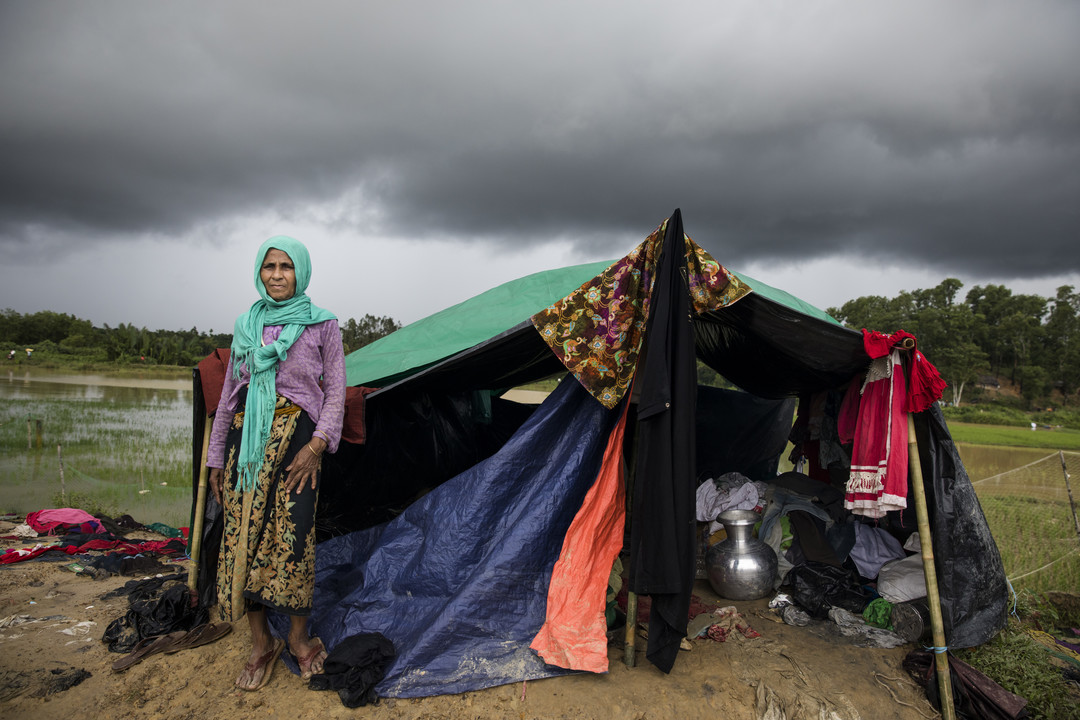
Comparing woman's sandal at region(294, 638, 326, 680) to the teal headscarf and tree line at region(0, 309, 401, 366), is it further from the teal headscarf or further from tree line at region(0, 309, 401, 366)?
tree line at region(0, 309, 401, 366)

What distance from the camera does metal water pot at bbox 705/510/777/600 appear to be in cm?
367

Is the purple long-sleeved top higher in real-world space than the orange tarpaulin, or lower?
higher

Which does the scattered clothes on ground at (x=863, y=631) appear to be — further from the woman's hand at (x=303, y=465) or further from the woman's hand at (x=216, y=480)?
the woman's hand at (x=216, y=480)

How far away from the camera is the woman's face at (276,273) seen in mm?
2512

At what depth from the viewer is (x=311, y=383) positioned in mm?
2561

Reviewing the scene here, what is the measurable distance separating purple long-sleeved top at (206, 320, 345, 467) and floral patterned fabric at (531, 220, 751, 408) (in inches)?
39.6

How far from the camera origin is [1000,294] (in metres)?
42.8

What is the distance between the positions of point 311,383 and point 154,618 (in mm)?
1729

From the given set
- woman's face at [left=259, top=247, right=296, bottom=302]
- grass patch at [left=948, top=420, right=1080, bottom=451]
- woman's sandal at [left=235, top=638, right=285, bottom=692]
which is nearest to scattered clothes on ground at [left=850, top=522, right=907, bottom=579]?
woman's sandal at [left=235, top=638, right=285, bottom=692]

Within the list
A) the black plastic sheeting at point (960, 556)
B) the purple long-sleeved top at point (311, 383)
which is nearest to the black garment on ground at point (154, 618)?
the purple long-sleeved top at point (311, 383)

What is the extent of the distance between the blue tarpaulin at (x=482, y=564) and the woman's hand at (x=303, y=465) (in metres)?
0.83

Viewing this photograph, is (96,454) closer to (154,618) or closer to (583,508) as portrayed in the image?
(154,618)

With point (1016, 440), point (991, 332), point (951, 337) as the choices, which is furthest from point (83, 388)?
point (991, 332)

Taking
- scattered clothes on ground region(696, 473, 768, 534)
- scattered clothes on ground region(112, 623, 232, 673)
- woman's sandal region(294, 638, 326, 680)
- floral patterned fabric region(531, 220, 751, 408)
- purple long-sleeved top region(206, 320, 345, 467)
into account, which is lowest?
scattered clothes on ground region(112, 623, 232, 673)
